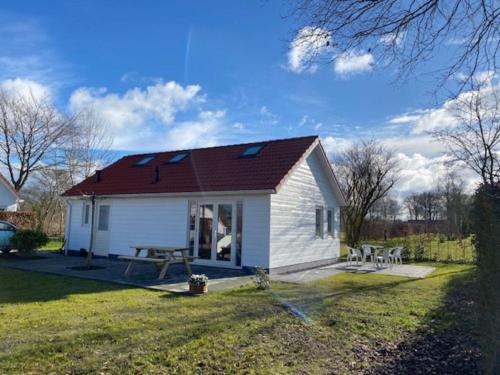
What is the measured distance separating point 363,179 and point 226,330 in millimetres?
22930

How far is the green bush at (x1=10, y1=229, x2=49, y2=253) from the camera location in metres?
16.6

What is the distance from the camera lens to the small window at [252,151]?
1591 cm

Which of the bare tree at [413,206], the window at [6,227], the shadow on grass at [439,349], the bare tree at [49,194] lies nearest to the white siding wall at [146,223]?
the window at [6,227]

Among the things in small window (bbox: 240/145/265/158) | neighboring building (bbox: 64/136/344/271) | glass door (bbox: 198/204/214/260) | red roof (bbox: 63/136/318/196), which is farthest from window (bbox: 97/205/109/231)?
small window (bbox: 240/145/265/158)

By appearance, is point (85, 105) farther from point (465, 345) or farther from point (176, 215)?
point (465, 345)

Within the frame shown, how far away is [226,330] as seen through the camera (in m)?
5.97

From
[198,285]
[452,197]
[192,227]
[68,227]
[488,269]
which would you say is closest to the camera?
[488,269]

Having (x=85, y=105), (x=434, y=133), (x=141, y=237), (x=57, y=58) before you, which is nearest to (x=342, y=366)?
(x=141, y=237)

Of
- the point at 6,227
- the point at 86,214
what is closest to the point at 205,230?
the point at 86,214

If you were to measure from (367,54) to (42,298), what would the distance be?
7.97m

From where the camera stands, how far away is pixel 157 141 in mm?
25156

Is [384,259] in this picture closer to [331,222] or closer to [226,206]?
[331,222]

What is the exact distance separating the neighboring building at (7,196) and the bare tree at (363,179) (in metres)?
24.2

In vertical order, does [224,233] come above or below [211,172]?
below
